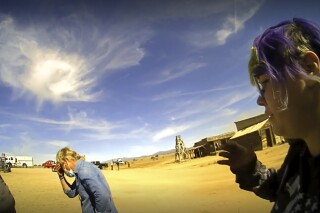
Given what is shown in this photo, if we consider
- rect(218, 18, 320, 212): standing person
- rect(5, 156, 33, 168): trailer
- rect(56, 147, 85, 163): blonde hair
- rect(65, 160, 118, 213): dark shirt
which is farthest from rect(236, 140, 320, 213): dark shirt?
rect(5, 156, 33, 168): trailer

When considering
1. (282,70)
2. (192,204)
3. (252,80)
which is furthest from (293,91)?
(192,204)

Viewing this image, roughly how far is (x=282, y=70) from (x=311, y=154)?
0.34 meters

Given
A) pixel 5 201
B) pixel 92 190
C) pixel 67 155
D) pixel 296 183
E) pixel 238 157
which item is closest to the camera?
pixel 296 183

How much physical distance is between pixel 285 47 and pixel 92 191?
→ 3.78 metres

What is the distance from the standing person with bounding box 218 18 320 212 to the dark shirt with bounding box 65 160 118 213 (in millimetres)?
3432

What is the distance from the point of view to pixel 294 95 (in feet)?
3.52

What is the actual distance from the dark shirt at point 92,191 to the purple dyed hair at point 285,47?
3.60 metres

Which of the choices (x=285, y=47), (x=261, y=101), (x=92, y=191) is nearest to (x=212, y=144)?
(x=92, y=191)

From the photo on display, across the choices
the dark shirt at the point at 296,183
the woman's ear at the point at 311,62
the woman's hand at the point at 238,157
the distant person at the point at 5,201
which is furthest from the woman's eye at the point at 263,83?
the distant person at the point at 5,201

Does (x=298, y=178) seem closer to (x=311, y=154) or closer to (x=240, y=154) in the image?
(x=311, y=154)

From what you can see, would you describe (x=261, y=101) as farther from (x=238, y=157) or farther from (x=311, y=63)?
(x=238, y=157)

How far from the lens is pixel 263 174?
5.11 feet

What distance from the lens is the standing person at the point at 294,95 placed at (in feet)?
3.51

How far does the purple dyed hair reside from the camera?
111 centimetres
